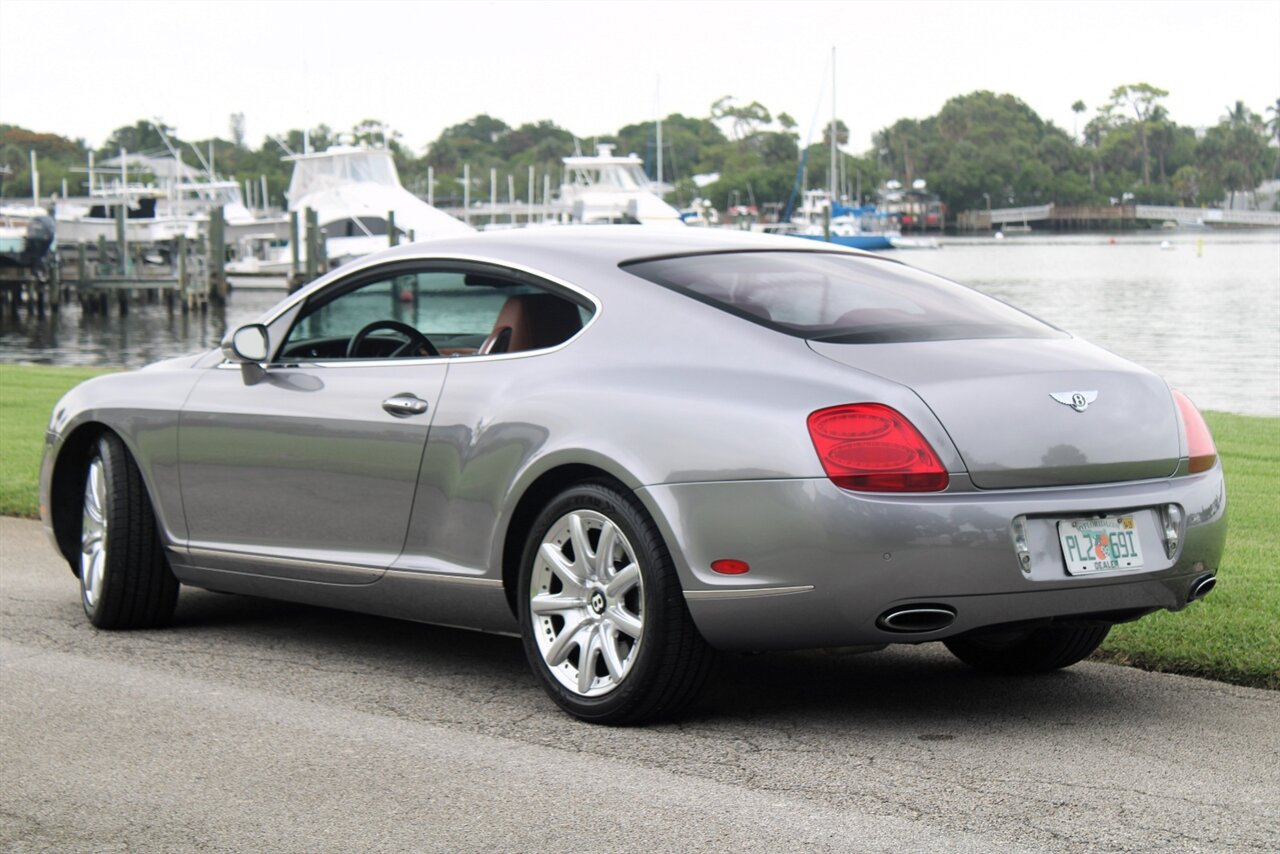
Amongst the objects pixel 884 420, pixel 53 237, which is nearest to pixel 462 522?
pixel 884 420

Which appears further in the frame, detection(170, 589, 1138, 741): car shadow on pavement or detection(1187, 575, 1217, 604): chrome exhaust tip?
detection(170, 589, 1138, 741): car shadow on pavement

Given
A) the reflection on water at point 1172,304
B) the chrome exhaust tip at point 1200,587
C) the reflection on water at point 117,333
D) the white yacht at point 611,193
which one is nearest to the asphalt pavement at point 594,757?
the chrome exhaust tip at point 1200,587

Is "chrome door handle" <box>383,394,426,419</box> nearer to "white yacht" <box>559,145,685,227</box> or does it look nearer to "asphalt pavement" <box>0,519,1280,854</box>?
"asphalt pavement" <box>0,519,1280,854</box>

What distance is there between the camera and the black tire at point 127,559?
6.99 metres

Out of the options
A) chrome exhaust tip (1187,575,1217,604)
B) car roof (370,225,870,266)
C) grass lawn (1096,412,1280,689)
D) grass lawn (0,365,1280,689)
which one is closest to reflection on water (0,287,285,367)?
grass lawn (0,365,1280,689)

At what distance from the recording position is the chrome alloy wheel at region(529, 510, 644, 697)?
5.29 metres

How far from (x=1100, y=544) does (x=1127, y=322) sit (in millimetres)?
42894

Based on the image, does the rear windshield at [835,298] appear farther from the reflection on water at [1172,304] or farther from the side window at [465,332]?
the reflection on water at [1172,304]

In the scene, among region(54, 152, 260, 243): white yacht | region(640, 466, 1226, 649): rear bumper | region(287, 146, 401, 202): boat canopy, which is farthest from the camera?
region(54, 152, 260, 243): white yacht

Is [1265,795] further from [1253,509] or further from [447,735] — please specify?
[1253,509]

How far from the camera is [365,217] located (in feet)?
225

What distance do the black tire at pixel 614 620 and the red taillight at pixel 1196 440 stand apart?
61.6 inches

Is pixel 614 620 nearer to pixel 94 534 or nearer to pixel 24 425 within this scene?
pixel 94 534

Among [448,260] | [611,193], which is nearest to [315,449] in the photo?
[448,260]
